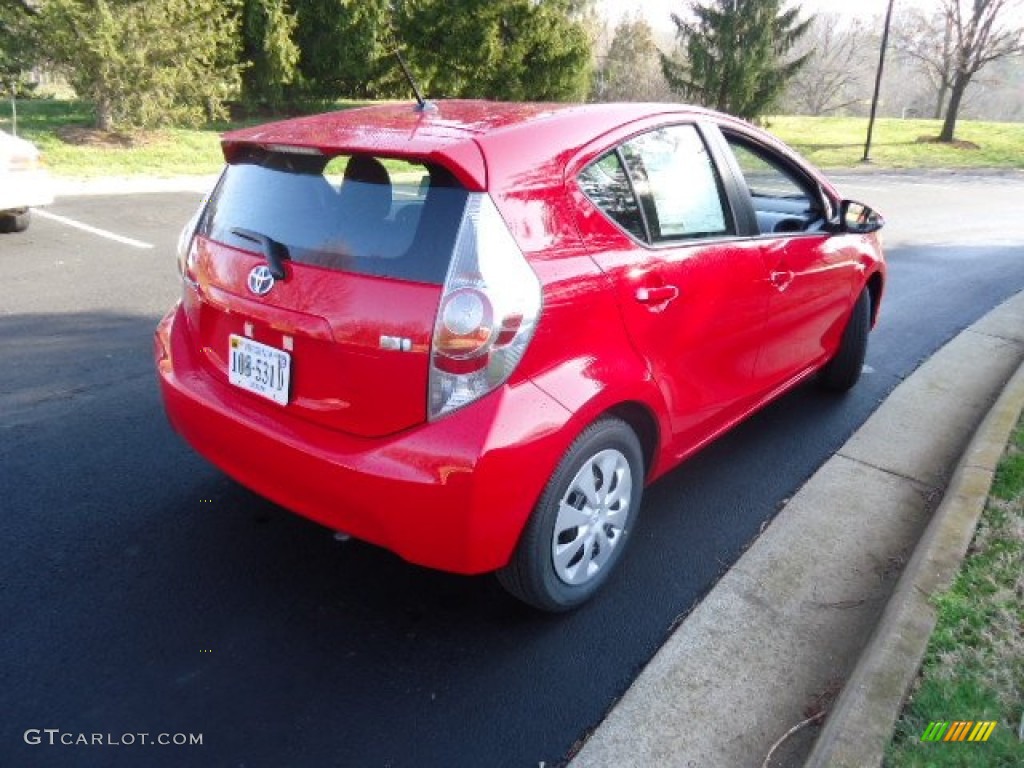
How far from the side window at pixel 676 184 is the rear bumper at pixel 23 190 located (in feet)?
22.5

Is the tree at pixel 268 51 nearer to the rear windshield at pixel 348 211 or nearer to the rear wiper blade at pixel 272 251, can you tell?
the rear windshield at pixel 348 211

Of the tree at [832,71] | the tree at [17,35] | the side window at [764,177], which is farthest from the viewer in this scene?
the tree at [832,71]

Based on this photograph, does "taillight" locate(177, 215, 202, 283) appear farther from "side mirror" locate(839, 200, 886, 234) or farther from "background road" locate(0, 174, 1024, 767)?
"side mirror" locate(839, 200, 886, 234)

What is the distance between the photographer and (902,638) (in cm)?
241

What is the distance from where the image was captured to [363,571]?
2.87 meters

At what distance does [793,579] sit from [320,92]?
71.4ft

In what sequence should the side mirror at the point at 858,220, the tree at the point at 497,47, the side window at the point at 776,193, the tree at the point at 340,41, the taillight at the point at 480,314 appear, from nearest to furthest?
the taillight at the point at 480,314 < the side window at the point at 776,193 < the side mirror at the point at 858,220 < the tree at the point at 340,41 < the tree at the point at 497,47

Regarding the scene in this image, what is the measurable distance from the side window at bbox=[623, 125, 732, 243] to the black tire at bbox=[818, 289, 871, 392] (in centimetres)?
176

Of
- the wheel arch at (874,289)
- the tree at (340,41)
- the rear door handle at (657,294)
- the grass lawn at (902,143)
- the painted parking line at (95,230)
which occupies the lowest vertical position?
the painted parking line at (95,230)

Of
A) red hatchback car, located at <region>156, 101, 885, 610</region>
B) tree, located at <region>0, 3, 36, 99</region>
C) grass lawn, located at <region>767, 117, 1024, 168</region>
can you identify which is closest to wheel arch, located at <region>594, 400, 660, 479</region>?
red hatchback car, located at <region>156, 101, 885, 610</region>

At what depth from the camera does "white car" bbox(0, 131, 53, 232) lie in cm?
734

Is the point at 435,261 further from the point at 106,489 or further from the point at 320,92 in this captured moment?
the point at 320,92

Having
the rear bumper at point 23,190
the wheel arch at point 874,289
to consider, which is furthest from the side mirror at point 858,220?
the rear bumper at point 23,190

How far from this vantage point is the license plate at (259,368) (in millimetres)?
2443
